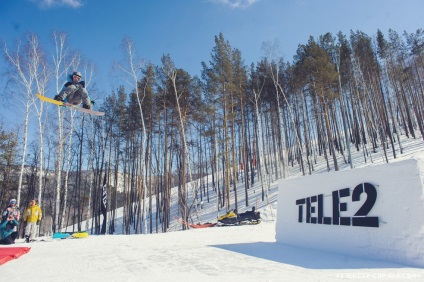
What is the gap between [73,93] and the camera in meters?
7.08

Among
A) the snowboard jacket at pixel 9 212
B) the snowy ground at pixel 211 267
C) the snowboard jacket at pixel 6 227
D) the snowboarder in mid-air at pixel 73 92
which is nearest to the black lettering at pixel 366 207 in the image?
the snowy ground at pixel 211 267

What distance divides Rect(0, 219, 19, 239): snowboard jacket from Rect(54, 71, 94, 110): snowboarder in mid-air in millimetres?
4185

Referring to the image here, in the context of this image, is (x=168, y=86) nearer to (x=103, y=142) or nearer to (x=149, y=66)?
(x=149, y=66)

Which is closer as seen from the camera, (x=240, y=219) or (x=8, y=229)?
(x=8, y=229)

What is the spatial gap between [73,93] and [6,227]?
4.63 metres

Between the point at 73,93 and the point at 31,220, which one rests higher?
the point at 73,93

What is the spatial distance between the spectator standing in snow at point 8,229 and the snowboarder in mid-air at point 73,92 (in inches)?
161

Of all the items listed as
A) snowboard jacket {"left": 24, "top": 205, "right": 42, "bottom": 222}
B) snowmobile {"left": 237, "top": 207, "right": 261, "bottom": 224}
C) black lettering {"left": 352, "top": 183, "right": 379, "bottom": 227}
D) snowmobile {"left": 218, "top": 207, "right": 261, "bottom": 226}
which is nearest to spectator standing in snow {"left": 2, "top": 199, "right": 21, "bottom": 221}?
snowboard jacket {"left": 24, "top": 205, "right": 42, "bottom": 222}

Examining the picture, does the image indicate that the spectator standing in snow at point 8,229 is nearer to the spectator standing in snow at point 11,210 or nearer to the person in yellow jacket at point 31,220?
the spectator standing in snow at point 11,210

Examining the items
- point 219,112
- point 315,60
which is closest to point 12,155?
point 219,112

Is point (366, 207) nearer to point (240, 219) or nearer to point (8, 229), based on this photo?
point (8, 229)

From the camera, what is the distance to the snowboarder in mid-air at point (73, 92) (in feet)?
22.6

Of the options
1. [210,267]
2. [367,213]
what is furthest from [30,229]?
[367,213]

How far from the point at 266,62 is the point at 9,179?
2210 centimetres
